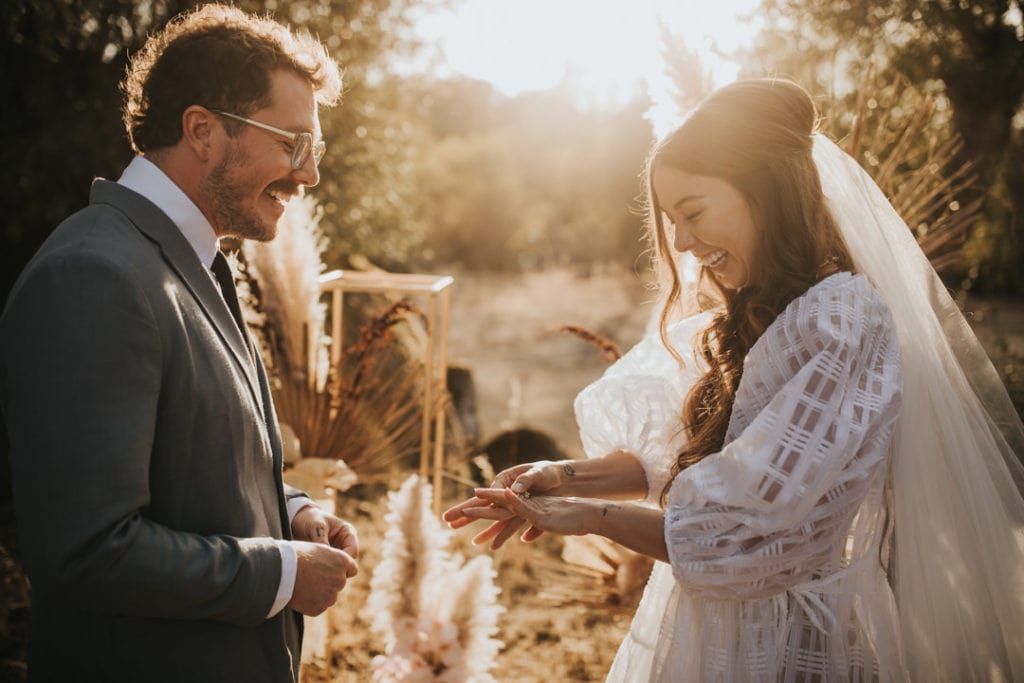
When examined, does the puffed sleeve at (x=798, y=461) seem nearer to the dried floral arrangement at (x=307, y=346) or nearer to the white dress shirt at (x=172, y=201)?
the white dress shirt at (x=172, y=201)

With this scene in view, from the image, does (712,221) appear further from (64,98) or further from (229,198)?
(64,98)

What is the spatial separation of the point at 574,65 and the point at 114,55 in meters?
14.0

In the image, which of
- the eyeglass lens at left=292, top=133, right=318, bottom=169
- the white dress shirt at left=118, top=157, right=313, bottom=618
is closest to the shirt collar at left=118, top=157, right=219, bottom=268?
the white dress shirt at left=118, top=157, right=313, bottom=618

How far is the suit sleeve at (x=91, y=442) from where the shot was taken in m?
1.24

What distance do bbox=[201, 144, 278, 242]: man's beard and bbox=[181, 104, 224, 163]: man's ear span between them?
0.03 m

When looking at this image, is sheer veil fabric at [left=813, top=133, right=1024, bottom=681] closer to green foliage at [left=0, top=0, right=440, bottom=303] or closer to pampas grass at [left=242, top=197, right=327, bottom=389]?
pampas grass at [left=242, top=197, right=327, bottom=389]

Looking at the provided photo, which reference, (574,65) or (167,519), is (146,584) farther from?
(574,65)

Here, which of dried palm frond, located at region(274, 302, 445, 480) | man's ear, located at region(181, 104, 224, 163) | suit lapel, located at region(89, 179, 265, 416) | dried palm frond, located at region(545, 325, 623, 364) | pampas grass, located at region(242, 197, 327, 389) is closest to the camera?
suit lapel, located at region(89, 179, 265, 416)

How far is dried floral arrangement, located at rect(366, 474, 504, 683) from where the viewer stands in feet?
7.33

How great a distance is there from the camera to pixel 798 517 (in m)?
1.53

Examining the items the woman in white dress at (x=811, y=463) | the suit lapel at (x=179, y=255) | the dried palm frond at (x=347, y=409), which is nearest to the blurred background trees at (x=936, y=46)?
the dried palm frond at (x=347, y=409)

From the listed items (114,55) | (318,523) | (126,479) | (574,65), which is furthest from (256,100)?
(574,65)

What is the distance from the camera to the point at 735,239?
5.83 ft

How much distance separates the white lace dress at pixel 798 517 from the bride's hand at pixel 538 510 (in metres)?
0.20
